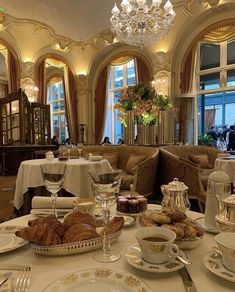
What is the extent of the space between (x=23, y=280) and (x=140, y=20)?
16.2ft

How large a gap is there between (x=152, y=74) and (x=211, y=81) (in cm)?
165

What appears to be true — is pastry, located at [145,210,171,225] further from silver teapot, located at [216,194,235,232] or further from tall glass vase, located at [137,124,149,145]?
tall glass vase, located at [137,124,149,145]

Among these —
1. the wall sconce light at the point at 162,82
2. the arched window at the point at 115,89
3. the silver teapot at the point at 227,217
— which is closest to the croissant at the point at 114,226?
the silver teapot at the point at 227,217

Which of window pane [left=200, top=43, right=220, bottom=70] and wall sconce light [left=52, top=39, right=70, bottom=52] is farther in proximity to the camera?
wall sconce light [left=52, top=39, right=70, bottom=52]

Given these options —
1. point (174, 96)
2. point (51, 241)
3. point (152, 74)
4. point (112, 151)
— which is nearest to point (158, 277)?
point (51, 241)

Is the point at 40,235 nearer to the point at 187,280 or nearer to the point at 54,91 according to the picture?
the point at 187,280

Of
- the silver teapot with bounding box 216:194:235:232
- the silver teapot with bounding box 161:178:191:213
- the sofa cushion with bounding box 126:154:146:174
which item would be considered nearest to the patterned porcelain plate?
the silver teapot with bounding box 216:194:235:232

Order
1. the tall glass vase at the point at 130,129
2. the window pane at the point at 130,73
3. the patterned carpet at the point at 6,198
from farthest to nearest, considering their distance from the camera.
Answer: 1. the window pane at the point at 130,73
2. the tall glass vase at the point at 130,129
3. the patterned carpet at the point at 6,198

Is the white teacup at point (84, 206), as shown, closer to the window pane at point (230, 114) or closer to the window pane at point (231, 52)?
the window pane at point (230, 114)

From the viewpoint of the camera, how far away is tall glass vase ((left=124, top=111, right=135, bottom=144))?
464 centimetres

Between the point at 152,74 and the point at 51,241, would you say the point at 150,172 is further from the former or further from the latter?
the point at 152,74

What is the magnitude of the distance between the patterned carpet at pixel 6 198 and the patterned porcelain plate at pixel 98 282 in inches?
114

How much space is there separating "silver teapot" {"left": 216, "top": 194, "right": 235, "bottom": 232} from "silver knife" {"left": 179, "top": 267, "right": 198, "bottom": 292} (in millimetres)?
212

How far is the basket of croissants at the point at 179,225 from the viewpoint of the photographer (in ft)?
2.58
